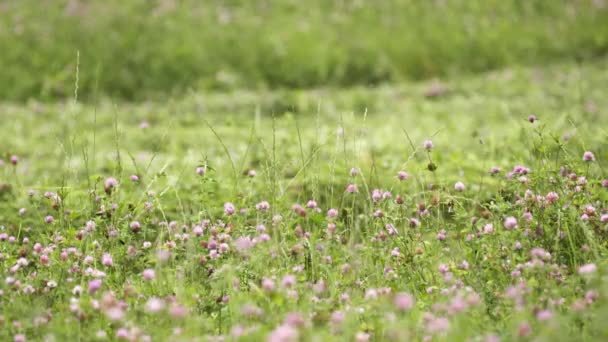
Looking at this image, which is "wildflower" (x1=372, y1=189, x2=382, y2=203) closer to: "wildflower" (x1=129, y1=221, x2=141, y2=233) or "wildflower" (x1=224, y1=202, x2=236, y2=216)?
"wildflower" (x1=224, y1=202, x2=236, y2=216)

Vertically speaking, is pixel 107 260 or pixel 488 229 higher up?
pixel 488 229

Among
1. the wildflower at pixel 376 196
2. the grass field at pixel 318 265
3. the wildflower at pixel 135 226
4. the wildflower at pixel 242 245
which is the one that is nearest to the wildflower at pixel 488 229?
the grass field at pixel 318 265

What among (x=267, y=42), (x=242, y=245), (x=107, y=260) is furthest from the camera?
(x=267, y=42)

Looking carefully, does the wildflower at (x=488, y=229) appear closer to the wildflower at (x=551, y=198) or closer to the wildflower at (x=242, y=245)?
the wildflower at (x=551, y=198)

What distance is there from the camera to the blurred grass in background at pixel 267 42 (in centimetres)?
782

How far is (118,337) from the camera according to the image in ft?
5.42

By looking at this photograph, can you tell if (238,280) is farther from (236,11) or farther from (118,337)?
(236,11)

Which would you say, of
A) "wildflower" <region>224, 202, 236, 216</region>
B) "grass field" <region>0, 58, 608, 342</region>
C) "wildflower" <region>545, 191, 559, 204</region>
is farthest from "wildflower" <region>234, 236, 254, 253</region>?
"wildflower" <region>545, 191, 559, 204</region>

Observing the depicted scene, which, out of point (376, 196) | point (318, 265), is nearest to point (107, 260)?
point (318, 265)

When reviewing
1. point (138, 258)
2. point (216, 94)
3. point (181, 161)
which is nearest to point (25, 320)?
A: point (138, 258)

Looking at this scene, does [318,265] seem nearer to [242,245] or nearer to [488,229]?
[242,245]

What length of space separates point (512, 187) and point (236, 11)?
Answer: 25.2ft

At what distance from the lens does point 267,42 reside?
329 inches

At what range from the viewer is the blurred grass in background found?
25.7ft
